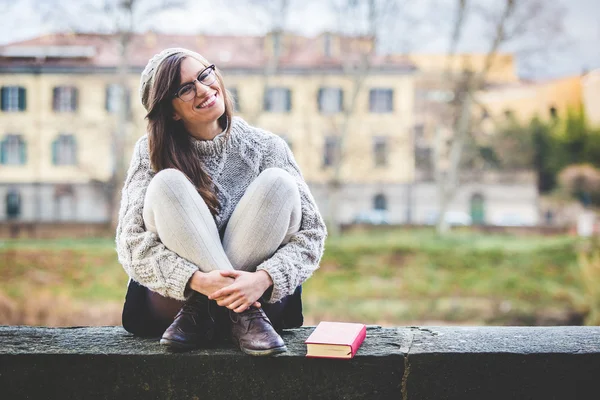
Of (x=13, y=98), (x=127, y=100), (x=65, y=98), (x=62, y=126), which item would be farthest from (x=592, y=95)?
(x=13, y=98)

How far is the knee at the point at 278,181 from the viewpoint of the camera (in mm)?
1786

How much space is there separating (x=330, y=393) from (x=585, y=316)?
990 cm

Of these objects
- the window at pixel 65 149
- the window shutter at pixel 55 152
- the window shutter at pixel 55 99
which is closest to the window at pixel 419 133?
the window at pixel 65 149

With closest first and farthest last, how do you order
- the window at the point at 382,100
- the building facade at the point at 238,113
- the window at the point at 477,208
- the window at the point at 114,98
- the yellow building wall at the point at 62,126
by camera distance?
the window at the point at 114,98, the building facade at the point at 238,113, the yellow building wall at the point at 62,126, the window at the point at 382,100, the window at the point at 477,208

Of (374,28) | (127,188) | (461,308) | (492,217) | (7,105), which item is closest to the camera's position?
(127,188)

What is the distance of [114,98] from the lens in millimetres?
16234

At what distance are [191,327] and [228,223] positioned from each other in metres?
0.29

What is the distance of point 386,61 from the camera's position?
51.9ft

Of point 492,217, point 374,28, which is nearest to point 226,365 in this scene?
point 374,28

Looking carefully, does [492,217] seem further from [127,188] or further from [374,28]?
[127,188]

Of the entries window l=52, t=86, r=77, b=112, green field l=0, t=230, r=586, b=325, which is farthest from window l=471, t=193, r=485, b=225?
window l=52, t=86, r=77, b=112

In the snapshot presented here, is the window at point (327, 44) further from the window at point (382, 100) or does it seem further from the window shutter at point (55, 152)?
the window shutter at point (55, 152)

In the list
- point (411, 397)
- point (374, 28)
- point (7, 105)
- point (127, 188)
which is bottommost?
point (411, 397)

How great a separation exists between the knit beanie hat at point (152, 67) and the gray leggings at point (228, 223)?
0.31m
